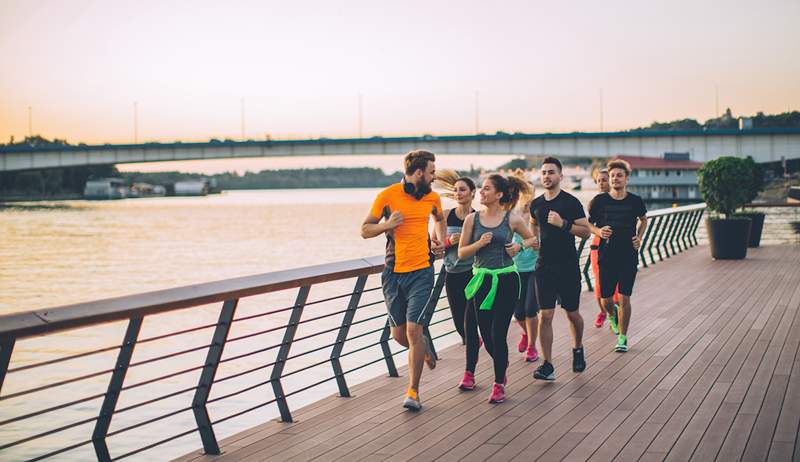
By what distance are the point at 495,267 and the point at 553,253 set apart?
1.01 meters

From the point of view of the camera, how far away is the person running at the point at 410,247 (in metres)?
5.84

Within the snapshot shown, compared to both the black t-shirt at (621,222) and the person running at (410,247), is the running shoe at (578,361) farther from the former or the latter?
the person running at (410,247)

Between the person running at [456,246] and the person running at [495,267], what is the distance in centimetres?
32

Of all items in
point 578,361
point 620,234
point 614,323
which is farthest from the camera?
point 614,323

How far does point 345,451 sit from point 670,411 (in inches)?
86.9

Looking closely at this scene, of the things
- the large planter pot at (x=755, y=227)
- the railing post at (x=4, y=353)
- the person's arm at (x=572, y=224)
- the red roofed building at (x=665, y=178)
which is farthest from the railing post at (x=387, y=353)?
the red roofed building at (x=665, y=178)

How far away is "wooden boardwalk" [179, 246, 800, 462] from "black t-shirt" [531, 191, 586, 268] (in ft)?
3.10

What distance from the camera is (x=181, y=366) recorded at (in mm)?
16531

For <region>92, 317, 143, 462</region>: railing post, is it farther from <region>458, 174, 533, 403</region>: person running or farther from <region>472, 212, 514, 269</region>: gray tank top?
<region>472, 212, 514, 269</region>: gray tank top

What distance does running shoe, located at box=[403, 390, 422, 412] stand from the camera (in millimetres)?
5980

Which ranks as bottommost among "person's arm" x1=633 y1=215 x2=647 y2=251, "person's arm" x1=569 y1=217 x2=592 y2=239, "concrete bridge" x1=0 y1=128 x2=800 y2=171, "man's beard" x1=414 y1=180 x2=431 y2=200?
"person's arm" x1=633 y1=215 x2=647 y2=251

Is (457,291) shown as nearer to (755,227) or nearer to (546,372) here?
(546,372)

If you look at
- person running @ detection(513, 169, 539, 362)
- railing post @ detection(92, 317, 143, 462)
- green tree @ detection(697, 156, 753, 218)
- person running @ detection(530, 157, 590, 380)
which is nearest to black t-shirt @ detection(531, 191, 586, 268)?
person running @ detection(530, 157, 590, 380)

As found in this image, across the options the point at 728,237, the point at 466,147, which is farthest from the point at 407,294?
the point at 466,147
